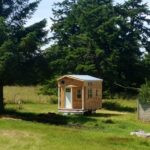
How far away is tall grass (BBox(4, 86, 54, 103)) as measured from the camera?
199 ft

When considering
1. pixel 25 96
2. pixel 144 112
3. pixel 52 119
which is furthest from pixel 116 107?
pixel 52 119

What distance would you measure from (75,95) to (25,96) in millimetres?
14952

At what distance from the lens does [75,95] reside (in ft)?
166

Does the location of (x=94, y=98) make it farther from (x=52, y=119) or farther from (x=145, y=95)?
(x=52, y=119)

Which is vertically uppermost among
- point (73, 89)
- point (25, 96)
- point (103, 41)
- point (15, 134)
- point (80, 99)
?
point (103, 41)

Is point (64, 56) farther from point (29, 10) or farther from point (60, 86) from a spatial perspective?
point (29, 10)

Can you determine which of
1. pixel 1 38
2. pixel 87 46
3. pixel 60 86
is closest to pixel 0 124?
pixel 1 38

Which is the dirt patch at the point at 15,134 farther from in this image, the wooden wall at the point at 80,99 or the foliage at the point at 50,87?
the foliage at the point at 50,87

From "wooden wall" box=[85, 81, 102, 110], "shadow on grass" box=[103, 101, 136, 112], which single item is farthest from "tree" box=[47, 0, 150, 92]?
"wooden wall" box=[85, 81, 102, 110]

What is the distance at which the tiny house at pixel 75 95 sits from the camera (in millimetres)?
49828

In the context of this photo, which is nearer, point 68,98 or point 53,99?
point 68,98

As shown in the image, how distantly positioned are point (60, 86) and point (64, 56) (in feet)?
55.9

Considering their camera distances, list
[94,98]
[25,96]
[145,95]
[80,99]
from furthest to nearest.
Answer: [25,96] → [94,98] → [80,99] → [145,95]

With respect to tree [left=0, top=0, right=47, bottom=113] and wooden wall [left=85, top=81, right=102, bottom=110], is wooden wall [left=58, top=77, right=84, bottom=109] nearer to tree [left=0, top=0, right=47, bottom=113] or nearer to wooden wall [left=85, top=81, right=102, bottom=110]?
wooden wall [left=85, top=81, right=102, bottom=110]
